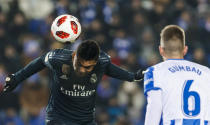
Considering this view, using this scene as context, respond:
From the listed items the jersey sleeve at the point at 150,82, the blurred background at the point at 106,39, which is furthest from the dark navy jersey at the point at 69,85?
the blurred background at the point at 106,39

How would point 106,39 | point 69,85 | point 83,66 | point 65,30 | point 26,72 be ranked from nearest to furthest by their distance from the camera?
point 83,66 → point 69,85 → point 26,72 → point 65,30 → point 106,39

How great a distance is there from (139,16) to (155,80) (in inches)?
387

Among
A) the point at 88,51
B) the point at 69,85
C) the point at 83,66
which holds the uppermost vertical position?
the point at 88,51

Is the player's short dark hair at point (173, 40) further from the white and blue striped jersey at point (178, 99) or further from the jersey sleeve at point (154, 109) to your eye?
the jersey sleeve at point (154, 109)

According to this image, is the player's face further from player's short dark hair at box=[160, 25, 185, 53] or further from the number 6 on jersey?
the number 6 on jersey

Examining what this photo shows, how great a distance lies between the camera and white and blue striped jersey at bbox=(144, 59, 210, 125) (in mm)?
5070

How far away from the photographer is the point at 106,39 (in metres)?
14.4

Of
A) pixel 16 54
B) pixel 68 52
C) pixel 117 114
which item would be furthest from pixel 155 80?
pixel 16 54

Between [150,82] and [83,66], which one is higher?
[83,66]

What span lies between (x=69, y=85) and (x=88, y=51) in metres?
0.71

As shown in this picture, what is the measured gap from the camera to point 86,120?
6.60 metres

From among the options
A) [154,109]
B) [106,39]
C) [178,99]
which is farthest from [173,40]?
[106,39]

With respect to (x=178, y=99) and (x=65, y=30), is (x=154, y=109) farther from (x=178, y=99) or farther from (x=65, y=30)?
(x=65, y=30)

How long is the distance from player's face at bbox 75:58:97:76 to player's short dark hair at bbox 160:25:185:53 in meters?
1.00
